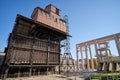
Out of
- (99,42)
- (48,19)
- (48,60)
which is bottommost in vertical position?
(48,60)

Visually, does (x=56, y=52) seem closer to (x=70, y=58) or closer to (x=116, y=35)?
(x=70, y=58)

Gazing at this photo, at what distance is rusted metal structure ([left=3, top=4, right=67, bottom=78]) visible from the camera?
17.0 metres

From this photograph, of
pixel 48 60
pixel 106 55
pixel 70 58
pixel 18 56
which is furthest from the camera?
pixel 106 55

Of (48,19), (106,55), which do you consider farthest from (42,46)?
(106,55)

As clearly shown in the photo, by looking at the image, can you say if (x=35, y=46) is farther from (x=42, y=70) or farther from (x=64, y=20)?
(x=64, y=20)

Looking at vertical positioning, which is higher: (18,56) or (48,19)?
(48,19)

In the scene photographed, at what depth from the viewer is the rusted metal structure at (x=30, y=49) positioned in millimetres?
16970

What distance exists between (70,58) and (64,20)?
15.3 meters

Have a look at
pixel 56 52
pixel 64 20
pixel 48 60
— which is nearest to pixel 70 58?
pixel 56 52

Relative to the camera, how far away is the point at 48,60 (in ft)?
68.8

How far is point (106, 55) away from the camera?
125 feet

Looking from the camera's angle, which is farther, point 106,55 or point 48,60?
point 106,55

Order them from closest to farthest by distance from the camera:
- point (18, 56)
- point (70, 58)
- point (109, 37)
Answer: point (18, 56) → point (70, 58) → point (109, 37)

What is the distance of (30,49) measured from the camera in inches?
746
